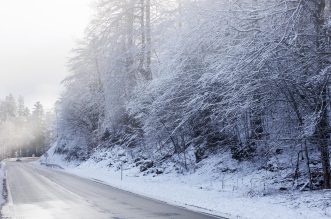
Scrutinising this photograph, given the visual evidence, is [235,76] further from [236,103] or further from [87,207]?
[87,207]

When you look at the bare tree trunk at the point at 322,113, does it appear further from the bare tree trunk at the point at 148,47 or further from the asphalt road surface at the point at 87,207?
the bare tree trunk at the point at 148,47

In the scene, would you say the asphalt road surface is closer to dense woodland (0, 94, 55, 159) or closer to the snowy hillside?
the snowy hillside

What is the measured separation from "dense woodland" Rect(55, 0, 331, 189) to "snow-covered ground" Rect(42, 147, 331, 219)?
4.42 ft

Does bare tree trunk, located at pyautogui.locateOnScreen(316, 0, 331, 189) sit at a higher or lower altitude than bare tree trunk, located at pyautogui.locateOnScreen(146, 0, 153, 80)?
lower

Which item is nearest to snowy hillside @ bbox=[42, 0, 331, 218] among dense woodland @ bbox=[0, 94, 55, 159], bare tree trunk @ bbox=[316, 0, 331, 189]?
bare tree trunk @ bbox=[316, 0, 331, 189]

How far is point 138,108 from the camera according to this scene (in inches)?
1160

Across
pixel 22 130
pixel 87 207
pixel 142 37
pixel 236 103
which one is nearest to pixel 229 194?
pixel 236 103

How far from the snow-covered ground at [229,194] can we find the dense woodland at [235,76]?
1348mm

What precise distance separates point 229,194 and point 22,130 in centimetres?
15138

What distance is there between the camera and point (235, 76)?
16.5m

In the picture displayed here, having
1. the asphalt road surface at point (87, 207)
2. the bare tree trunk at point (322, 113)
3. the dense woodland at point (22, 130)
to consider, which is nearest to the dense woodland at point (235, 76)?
the bare tree trunk at point (322, 113)

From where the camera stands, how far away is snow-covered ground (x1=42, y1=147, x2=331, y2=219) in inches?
553

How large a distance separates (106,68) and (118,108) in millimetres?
4550

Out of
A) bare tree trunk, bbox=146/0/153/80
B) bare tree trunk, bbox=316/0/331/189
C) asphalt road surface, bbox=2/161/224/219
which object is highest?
bare tree trunk, bbox=146/0/153/80
